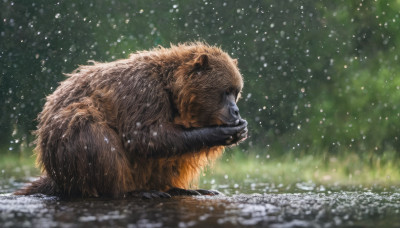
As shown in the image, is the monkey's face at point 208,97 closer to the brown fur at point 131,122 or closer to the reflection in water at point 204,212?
the brown fur at point 131,122

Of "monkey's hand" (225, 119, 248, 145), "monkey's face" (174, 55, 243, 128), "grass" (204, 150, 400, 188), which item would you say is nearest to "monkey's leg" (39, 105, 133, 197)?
"monkey's face" (174, 55, 243, 128)

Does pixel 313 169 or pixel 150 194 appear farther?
pixel 313 169

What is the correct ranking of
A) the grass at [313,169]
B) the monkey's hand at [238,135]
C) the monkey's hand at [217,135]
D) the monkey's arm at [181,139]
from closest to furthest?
the monkey's arm at [181,139], the monkey's hand at [217,135], the monkey's hand at [238,135], the grass at [313,169]

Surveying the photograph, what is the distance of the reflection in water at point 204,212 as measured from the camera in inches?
152

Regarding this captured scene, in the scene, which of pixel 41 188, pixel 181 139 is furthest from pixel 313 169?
pixel 41 188

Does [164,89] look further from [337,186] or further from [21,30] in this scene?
[21,30]

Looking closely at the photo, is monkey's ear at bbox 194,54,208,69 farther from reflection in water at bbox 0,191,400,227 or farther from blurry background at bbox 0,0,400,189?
blurry background at bbox 0,0,400,189

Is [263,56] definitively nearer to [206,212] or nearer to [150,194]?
[150,194]

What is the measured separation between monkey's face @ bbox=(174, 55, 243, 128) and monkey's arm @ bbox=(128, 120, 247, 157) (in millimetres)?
164

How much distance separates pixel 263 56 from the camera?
1352 centimetres

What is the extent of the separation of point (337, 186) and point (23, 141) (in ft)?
23.6

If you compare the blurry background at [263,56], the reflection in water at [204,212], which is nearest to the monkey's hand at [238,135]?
the reflection in water at [204,212]

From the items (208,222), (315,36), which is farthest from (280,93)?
(208,222)

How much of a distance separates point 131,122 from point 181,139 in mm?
482
